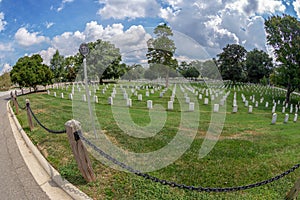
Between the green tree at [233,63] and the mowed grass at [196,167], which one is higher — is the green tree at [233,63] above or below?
above

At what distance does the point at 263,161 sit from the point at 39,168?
510 cm

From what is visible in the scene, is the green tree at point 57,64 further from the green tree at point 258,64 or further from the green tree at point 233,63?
the green tree at point 258,64

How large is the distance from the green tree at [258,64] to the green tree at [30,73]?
55336 mm

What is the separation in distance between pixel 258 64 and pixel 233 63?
10914 mm

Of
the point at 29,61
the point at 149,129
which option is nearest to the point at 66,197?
the point at 149,129

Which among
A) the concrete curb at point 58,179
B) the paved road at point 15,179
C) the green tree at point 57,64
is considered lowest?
the paved road at point 15,179

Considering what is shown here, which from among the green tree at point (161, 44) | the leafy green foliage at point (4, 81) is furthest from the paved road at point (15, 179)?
the leafy green foliage at point (4, 81)

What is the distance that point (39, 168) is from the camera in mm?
4473

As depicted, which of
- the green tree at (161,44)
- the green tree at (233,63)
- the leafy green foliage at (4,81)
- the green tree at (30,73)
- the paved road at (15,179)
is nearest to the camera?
the paved road at (15,179)

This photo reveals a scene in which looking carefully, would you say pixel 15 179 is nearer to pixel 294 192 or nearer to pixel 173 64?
pixel 294 192

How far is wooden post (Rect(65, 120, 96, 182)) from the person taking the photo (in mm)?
3338

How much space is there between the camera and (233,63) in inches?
2130

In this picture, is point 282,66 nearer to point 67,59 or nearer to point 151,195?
point 151,195

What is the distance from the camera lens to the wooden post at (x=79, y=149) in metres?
3.34
